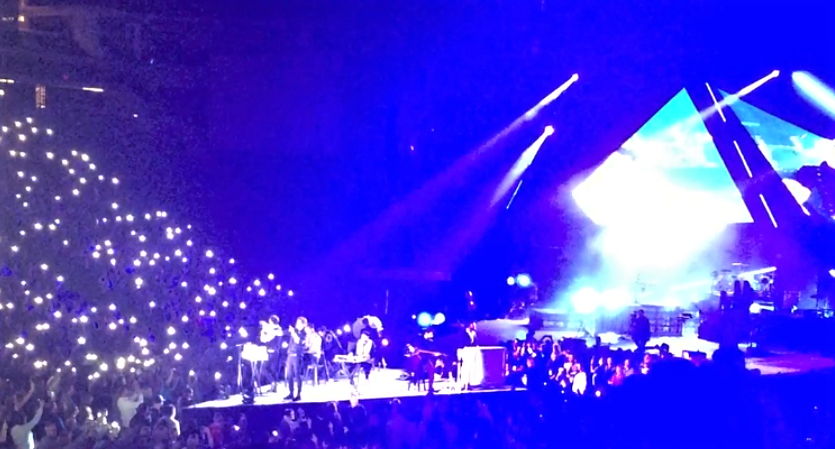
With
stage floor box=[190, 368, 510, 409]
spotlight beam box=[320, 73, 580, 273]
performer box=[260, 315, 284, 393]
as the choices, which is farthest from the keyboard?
spotlight beam box=[320, 73, 580, 273]

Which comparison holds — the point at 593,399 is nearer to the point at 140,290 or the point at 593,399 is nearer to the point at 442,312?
the point at 442,312

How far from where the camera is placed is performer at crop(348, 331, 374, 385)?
4.33m

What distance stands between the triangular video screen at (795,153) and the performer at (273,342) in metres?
3.21

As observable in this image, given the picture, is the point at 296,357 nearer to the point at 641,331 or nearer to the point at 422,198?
the point at 422,198

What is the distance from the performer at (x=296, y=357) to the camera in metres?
4.21

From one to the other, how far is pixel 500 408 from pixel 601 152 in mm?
1719

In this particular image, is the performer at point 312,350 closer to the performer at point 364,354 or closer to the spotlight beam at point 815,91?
the performer at point 364,354

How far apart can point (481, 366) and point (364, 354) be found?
0.71m

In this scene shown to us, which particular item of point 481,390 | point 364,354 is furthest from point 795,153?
point 364,354

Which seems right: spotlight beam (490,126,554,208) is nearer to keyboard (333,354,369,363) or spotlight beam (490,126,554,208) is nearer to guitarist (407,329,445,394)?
guitarist (407,329,445,394)

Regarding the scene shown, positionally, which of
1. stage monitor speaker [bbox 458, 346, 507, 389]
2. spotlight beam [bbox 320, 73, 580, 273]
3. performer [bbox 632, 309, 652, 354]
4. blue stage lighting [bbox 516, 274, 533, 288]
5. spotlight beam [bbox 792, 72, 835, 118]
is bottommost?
stage monitor speaker [bbox 458, 346, 507, 389]

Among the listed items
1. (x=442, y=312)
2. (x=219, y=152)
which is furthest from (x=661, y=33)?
(x=219, y=152)

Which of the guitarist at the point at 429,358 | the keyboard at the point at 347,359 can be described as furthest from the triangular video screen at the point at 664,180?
the keyboard at the point at 347,359

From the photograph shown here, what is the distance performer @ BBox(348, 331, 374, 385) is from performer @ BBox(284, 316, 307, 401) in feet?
1.00
